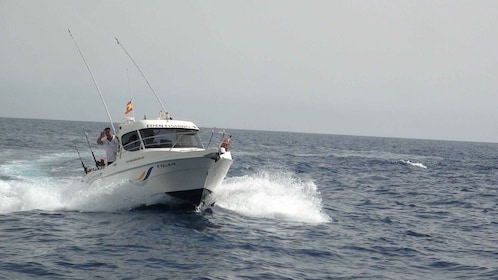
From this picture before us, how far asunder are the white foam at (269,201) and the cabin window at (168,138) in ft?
6.14

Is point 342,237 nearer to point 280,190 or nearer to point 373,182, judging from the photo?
point 280,190

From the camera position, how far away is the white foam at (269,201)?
1533cm

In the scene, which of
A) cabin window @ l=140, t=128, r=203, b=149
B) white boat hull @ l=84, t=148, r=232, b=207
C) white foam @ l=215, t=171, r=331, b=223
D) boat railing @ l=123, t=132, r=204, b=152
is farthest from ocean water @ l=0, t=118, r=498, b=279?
cabin window @ l=140, t=128, r=203, b=149

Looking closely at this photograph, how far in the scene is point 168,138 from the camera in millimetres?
16156

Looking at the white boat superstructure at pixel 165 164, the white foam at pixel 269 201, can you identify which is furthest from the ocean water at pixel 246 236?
the white boat superstructure at pixel 165 164

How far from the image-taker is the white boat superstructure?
568 inches

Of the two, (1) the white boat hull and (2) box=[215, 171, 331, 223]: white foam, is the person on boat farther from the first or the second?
(2) box=[215, 171, 331, 223]: white foam

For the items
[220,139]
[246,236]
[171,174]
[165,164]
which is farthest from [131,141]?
[246,236]

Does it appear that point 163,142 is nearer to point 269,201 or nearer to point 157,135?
point 157,135

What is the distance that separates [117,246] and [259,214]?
5489mm

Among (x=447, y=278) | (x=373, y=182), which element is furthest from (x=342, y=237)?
(x=373, y=182)

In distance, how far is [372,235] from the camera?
13.5m

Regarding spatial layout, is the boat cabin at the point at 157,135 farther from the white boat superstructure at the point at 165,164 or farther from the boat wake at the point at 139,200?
the boat wake at the point at 139,200

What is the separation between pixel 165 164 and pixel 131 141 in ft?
7.46
